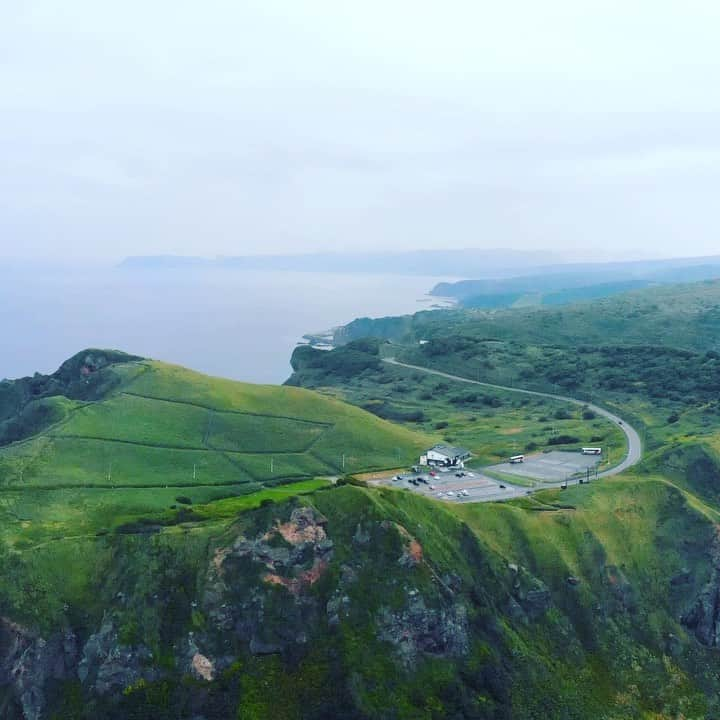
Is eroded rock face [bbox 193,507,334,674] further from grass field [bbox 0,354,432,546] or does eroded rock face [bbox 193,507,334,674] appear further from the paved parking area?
the paved parking area

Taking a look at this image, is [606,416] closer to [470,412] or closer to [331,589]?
[470,412]

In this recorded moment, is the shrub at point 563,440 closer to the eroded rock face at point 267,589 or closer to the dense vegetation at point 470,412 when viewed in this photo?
the dense vegetation at point 470,412

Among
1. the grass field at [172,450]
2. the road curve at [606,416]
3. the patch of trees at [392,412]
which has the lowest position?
the patch of trees at [392,412]

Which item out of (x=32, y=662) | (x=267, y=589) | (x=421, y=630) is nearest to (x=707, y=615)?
(x=421, y=630)

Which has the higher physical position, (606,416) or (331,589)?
(606,416)

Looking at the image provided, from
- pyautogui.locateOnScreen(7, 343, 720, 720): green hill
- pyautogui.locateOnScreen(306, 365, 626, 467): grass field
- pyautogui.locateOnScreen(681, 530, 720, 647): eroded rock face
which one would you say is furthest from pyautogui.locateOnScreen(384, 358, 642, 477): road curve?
pyautogui.locateOnScreen(681, 530, 720, 647): eroded rock face

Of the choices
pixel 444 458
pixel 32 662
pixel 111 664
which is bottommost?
pixel 32 662

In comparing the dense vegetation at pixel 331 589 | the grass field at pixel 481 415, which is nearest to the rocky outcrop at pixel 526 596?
the dense vegetation at pixel 331 589
